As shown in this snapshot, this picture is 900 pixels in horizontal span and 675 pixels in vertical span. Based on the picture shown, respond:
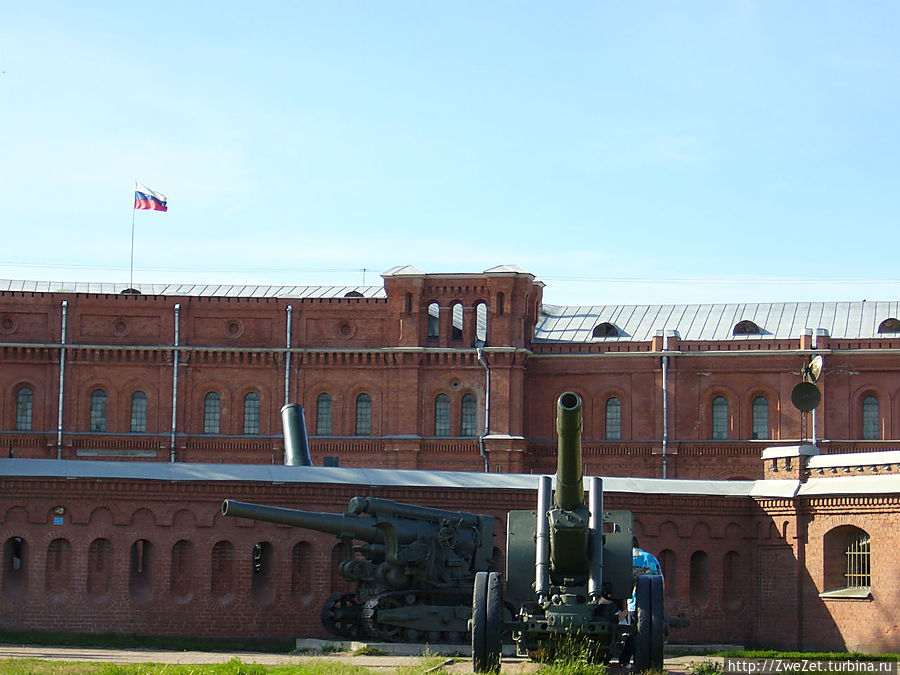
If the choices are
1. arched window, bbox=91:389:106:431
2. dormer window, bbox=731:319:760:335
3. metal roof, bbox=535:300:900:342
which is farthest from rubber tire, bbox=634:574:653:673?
dormer window, bbox=731:319:760:335

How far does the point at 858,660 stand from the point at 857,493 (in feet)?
17.8

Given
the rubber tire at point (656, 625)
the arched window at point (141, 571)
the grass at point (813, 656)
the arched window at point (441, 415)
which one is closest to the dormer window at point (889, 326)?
the arched window at point (441, 415)

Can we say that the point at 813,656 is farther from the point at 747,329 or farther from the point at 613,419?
the point at 747,329

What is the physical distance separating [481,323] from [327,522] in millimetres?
26255

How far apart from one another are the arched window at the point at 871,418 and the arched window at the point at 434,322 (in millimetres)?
13483

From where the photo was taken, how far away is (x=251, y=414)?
50.0 meters

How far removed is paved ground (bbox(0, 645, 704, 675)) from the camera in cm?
2323

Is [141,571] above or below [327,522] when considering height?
below

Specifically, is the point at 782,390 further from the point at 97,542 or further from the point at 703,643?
the point at 97,542

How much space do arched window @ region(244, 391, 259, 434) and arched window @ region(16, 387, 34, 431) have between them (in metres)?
6.68

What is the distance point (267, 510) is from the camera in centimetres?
2778

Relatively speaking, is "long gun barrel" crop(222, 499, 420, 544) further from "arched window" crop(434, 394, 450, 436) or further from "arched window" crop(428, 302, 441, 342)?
"arched window" crop(428, 302, 441, 342)

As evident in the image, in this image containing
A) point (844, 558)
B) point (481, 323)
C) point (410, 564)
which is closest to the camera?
point (410, 564)

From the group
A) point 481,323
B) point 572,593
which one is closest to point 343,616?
point 572,593
